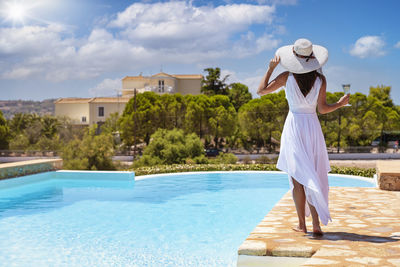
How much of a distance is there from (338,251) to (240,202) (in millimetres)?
6959

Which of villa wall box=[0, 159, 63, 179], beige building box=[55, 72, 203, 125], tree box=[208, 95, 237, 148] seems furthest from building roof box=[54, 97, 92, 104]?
villa wall box=[0, 159, 63, 179]

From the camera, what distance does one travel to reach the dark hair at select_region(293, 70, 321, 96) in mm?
4121

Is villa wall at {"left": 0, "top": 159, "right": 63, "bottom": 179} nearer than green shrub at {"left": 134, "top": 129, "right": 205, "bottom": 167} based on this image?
Yes

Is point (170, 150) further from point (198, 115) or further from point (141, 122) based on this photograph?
point (198, 115)

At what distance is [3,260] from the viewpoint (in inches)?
236

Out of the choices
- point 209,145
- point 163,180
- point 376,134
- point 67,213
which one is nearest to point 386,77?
point 376,134

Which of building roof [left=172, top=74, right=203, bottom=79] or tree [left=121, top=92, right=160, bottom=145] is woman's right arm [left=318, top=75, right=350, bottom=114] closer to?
tree [left=121, top=92, right=160, bottom=145]

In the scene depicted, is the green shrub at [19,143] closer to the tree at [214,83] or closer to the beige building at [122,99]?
the beige building at [122,99]

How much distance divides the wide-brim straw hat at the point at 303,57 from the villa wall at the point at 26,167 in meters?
11.0

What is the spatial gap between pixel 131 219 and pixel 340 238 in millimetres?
5297

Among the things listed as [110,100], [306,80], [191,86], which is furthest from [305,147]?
[191,86]

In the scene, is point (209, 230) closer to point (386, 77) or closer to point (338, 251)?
point (338, 251)

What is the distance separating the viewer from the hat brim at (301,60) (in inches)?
158

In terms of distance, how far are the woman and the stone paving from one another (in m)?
0.32
